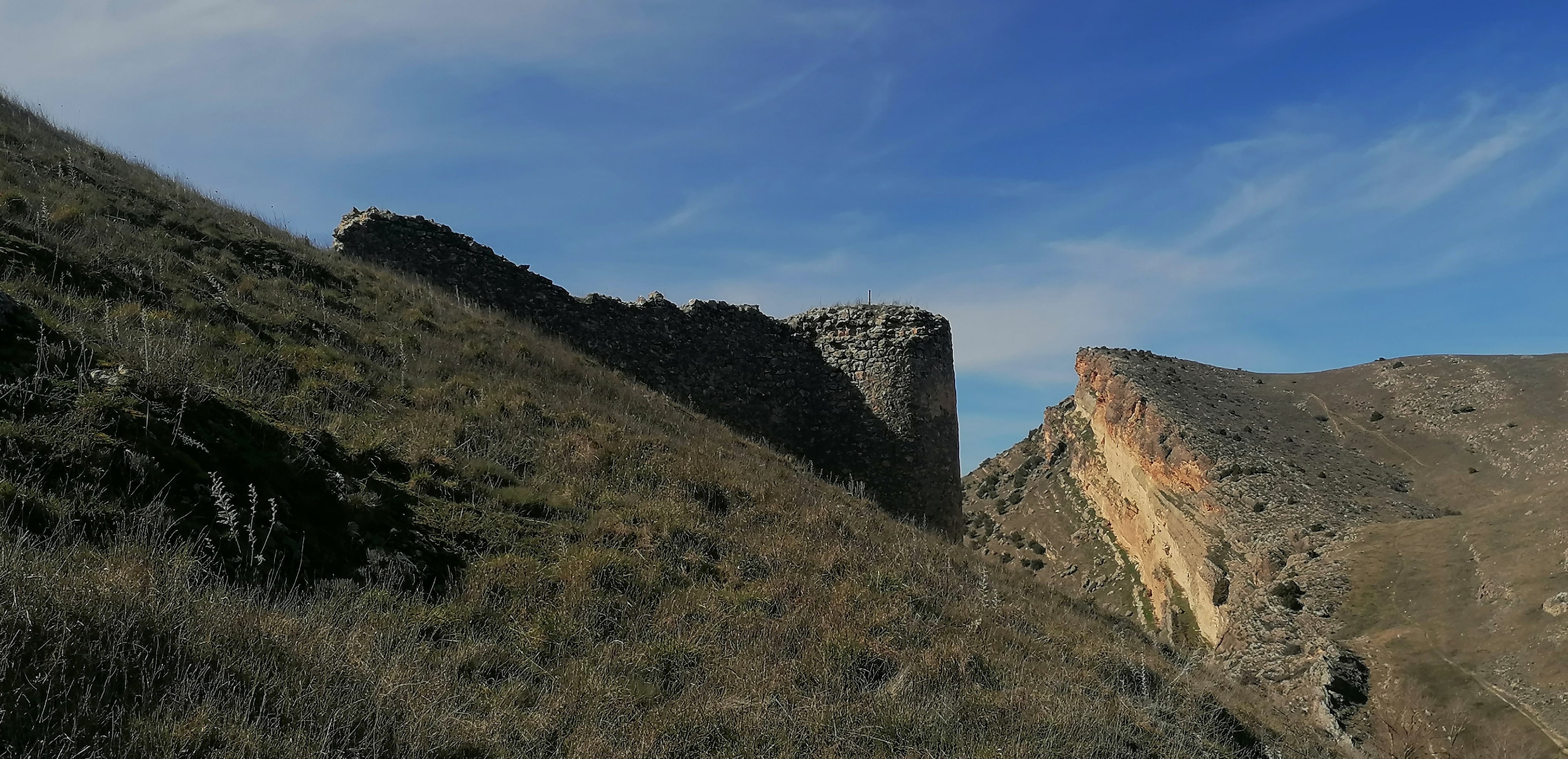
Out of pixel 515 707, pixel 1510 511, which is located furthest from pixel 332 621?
pixel 1510 511

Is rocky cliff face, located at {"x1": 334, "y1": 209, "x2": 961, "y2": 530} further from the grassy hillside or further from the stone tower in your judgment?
the grassy hillside

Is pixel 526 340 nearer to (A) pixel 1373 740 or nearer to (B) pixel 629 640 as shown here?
(B) pixel 629 640

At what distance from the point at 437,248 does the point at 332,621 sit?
1108 cm

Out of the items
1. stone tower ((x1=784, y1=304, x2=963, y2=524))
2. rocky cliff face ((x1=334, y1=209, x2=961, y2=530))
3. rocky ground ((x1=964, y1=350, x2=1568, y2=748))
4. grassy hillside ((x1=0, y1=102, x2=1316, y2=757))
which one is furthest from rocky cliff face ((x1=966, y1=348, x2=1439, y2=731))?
grassy hillside ((x1=0, y1=102, x2=1316, y2=757))

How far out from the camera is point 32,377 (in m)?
4.47

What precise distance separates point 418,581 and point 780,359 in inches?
447

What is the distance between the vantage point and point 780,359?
16141 mm

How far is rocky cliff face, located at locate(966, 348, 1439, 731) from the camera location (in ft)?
98.8

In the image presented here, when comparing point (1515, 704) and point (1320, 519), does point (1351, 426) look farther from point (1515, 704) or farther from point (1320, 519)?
point (1515, 704)

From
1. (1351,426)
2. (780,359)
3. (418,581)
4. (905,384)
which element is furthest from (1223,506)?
(418,581)

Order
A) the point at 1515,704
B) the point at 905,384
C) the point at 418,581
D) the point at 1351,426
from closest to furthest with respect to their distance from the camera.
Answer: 1. the point at 418,581
2. the point at 905,384
3. the point at 1515,704
4. the point at 1351,426

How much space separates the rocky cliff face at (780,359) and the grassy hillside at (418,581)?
456 cm

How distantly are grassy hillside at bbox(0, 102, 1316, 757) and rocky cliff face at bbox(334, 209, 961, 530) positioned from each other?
456cm

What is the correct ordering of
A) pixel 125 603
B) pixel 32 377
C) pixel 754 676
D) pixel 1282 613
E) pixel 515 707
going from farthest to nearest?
pixel 1282 613
pixel 754 676
pixel 32 377
pixel 515 707
pixel 125 603
